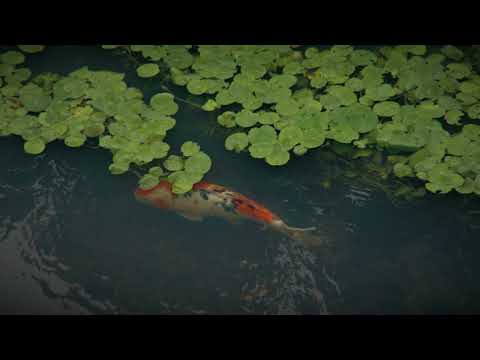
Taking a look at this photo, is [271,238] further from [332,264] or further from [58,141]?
[58,141]

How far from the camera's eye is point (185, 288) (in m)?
2.40

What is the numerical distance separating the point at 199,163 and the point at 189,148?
112 mm

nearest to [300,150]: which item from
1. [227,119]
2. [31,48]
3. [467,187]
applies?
[227,119]

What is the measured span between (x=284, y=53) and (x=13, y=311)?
1947mm

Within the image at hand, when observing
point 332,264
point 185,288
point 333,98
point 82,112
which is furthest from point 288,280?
point 82,112

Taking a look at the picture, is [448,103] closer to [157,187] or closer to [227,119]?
[227,119]

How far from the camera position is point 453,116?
112 inches

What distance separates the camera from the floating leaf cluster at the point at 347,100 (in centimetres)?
271

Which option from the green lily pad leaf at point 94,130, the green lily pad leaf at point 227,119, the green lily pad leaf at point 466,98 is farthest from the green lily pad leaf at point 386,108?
the green lily pad leaf at point 94,130

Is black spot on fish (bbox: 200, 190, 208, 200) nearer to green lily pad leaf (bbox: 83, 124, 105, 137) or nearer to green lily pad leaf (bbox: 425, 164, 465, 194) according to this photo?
green lily pad leaf (bbox: 83, 124, 105, 137)

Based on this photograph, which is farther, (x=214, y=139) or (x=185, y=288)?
(x=214, y=139)

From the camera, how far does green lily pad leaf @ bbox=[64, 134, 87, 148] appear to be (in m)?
2.82

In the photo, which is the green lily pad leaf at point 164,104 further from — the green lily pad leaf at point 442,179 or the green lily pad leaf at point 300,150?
the green lily pad leaf at point 442,179

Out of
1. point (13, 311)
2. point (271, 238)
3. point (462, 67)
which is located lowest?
point (13, 311)
